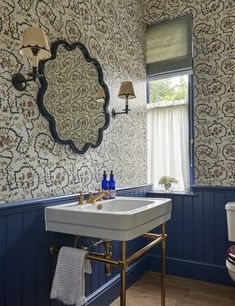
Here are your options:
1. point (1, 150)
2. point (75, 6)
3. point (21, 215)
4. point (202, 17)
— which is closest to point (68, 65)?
point (75, 6)

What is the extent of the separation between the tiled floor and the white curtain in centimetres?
90

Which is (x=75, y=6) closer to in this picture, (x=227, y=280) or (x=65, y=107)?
(x=65, y=107)

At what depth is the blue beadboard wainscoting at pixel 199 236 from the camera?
2525 millimetres

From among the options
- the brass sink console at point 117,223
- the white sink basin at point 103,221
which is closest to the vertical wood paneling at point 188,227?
the brass sink console at point 117,223

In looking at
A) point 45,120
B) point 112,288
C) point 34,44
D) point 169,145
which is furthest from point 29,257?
point 169,145

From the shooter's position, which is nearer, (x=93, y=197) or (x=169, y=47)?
(x=93, y=197)

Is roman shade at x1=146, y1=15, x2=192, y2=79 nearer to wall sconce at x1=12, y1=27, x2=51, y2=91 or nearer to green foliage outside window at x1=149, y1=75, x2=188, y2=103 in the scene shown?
green foliage outside window at x1=149, y1=75, x2=188, y2=103

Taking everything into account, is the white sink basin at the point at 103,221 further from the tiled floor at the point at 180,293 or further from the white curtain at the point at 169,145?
the white curtain at the point at 169,145

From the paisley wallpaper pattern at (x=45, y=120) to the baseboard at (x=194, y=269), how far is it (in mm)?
842

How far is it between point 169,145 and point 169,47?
1.03 metres

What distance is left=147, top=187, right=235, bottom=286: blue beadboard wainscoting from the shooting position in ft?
8.29

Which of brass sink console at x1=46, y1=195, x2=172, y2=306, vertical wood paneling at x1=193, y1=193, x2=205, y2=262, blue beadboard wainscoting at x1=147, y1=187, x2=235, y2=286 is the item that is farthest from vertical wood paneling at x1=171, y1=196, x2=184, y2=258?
brass sink console at x1=46, y1=195, x2=172, y2=306

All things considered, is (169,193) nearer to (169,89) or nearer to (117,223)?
(169,89)

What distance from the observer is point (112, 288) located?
85.8 inches
